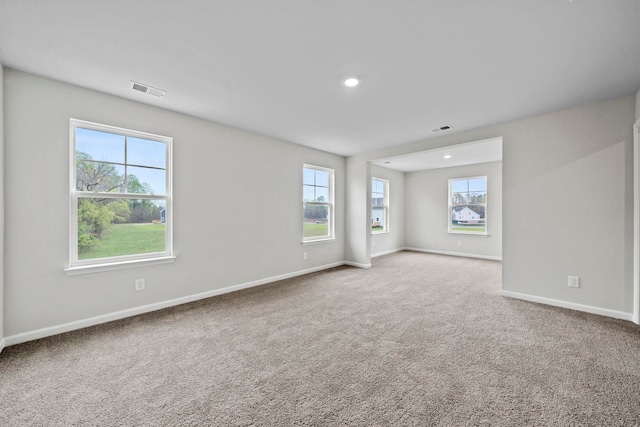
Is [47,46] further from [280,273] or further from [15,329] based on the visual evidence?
[280,273]

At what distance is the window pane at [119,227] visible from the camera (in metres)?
2.88

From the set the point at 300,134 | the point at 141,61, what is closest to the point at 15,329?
the point at 141,61

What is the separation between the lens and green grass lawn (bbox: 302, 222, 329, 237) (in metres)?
5.33

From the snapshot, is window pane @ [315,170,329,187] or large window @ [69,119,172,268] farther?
window pane @ [315,170,329,187]

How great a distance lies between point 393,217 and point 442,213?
53.2 inches

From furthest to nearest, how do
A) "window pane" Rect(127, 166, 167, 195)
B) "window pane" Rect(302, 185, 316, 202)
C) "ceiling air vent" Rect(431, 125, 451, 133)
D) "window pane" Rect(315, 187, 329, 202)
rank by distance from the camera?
"window pane" Rect(315, 187, 329, 202) → "window pane" Rect(302, 185, 316, 202) → "ceiling air vent" Rect(431, 125, 451, 133) → "window pane" Rect(127, 166, 167, 195)

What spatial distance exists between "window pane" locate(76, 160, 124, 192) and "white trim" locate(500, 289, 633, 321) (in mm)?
5175

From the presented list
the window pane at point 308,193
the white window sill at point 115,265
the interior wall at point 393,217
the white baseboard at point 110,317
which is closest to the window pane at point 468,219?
the interior wall at point 393,217

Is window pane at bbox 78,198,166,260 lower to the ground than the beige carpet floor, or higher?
higher

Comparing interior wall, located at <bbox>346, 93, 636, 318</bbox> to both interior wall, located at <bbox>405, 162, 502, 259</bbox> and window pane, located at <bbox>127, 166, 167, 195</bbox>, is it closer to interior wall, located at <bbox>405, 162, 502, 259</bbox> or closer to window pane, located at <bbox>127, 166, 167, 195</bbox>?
interior wall, located at <bbox>405, 162, 502, 259</bbox>

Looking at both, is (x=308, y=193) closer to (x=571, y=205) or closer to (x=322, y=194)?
(x=322, y=194)

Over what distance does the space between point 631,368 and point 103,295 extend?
4.81 metres

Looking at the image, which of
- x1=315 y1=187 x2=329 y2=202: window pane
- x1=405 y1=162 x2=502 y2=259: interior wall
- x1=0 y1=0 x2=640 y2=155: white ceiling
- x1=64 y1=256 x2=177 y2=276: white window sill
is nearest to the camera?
x1=0 y1=0 x2=640 y2=155: white ceiling

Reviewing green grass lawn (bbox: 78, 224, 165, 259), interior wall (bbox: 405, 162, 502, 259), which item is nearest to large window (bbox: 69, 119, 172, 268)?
green grass lawn (bbox: 78, 224, 165, 259)
